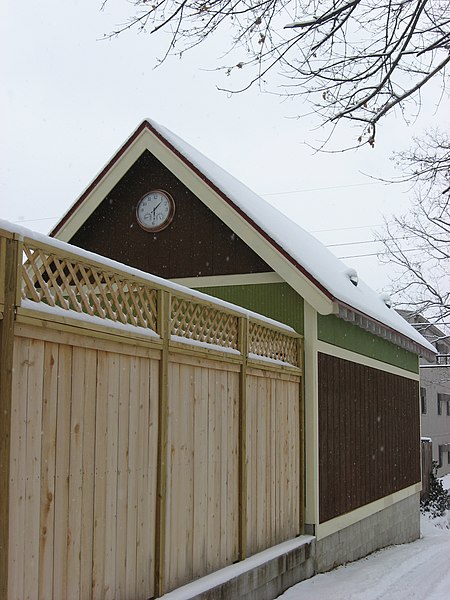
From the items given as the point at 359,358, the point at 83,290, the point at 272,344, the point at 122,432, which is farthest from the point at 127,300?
the point at 359,358

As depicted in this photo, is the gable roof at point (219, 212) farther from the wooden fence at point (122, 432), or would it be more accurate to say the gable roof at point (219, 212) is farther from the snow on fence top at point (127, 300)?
the wooden fence at point (122, 432)

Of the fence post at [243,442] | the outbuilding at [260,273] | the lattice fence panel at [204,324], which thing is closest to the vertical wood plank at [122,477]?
the lattice fence panel at [204,324]

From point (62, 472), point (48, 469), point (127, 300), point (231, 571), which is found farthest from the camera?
point (231, 571)

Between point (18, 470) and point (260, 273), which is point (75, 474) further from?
point (260, 273)

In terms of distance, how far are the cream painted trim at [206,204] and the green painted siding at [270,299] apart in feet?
0.73

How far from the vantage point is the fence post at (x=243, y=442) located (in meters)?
7.29

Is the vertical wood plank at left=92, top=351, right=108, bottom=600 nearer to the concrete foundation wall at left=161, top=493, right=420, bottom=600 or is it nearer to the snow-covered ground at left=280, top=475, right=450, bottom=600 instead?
the concrete foundation wall at left=161, top=493, right=420, bottom=600

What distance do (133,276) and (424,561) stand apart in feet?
23.5

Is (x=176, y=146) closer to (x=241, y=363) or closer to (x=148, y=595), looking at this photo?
(x=241, y=363)

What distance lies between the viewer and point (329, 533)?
958 centimetres

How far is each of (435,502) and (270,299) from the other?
12.8 metres

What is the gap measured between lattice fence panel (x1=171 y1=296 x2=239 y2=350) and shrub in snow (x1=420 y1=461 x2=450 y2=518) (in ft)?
44.6

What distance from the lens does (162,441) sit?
5902 millimetres

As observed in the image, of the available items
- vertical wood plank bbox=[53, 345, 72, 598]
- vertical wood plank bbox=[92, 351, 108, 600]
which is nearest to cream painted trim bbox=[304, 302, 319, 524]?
vertical wood plank bbox=[92, 351, 108, 600]
